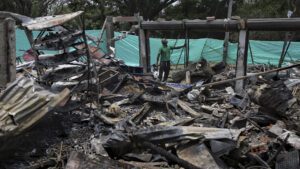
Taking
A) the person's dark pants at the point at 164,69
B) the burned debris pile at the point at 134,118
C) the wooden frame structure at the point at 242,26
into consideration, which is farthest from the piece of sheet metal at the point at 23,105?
the person's dark pants at the point at 164,69

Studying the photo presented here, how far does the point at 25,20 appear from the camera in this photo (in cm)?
861

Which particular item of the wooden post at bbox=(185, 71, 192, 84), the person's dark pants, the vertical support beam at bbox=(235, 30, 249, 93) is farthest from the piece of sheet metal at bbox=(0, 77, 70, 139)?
the person's dark pants

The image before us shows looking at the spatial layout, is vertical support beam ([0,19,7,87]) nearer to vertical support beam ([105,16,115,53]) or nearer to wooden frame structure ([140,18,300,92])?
wooden frame structure ([140,18,300,92])

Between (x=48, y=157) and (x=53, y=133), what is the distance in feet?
3.03

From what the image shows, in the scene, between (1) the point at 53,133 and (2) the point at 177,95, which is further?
(2) the point at 177,95

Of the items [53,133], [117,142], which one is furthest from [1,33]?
[117,142]

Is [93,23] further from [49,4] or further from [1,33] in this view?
[1,33]

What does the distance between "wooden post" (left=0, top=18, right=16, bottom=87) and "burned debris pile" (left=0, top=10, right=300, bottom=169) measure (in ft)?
1.63

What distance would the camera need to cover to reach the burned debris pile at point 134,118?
586cm

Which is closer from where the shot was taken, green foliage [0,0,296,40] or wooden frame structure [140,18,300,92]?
wooden frame structure [140,18,300,92]

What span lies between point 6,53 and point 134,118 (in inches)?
107

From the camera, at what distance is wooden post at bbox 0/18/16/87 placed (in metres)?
8.47

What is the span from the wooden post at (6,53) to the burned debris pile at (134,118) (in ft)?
1.63

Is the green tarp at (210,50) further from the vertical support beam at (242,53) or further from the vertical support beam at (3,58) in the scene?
the vertical support beam at (3,58)
